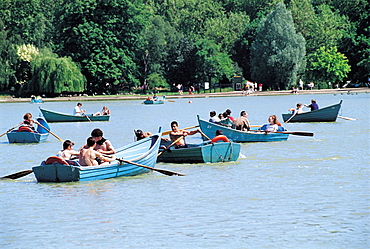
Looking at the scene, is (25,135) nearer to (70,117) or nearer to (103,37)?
(70,117)

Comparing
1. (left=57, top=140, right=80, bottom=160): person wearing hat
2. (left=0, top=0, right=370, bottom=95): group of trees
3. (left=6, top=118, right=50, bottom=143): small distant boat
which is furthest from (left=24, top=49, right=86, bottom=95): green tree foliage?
(left=57, top=140, right=80, bottom=160): person wearing hat

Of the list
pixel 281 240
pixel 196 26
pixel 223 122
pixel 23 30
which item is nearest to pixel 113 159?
pixel 281 240

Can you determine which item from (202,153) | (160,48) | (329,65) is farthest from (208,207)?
(160,48)

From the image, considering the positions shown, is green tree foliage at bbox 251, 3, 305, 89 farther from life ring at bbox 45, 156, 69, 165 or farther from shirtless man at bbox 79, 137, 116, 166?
life ring at bbox 45, 156, 69, 165

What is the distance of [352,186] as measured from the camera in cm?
1756

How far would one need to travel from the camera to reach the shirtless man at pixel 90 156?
17.8 metres

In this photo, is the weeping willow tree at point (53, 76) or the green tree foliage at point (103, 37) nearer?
the weeping willow tree at point (53, 76)

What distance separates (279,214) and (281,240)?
207cm

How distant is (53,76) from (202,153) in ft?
187

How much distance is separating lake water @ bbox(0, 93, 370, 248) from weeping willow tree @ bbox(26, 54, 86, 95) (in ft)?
170

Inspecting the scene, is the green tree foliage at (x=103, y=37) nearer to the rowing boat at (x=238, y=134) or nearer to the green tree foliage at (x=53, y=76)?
the green tree foliage at (x=53, y=76)

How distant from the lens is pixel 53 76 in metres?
75.8

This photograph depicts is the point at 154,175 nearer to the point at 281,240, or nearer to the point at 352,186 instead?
the point at 352,186

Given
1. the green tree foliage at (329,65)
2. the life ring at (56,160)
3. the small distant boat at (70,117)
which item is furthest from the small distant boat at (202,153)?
the green tree foliage at (329,65)
